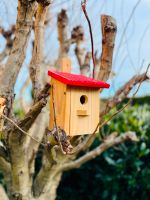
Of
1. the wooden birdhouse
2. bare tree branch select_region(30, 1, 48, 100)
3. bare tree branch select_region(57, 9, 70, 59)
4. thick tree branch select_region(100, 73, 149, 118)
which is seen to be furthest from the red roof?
bare tree branch select_region(57, 9, 70, 59)

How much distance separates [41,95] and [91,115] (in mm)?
336

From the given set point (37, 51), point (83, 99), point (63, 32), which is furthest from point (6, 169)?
point (63, 32)

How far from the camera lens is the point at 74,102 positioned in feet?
7.01

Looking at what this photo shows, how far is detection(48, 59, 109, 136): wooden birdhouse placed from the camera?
2096 millimetres

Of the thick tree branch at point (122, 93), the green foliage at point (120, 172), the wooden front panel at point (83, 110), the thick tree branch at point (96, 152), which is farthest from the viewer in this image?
the green foliage at point (120, 172)

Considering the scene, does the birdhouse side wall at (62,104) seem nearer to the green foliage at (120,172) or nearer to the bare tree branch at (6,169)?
the bare tree branch at (6,169)

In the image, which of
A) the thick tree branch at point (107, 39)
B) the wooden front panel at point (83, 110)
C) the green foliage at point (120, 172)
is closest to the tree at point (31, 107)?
the thick tree branch at point (107, 39)

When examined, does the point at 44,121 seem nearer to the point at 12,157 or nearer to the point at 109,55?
the point at 12,157

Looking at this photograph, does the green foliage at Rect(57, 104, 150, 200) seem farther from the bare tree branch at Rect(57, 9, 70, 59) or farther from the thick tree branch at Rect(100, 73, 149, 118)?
the thick tree branch at Rect(100, 73, 149, 118)

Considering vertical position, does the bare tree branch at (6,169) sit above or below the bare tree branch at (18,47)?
below

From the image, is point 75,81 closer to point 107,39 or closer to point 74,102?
point 74,102

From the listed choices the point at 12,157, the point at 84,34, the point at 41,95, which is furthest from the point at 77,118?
the point at 84,34

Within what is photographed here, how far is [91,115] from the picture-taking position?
2.24 metres

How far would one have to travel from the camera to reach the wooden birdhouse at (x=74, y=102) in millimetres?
2096
